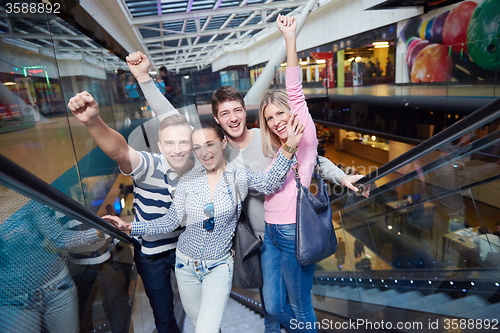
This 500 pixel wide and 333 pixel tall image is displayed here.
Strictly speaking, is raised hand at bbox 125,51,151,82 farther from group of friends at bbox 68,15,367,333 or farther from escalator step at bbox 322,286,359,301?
escalator step at bbox 322,286,359,301

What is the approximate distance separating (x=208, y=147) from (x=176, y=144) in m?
0.19

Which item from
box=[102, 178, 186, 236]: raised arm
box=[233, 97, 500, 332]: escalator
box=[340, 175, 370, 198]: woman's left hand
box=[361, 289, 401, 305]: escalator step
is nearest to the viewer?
box=[102, 178, 186, 236]: raised arm

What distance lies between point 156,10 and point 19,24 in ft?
12.7

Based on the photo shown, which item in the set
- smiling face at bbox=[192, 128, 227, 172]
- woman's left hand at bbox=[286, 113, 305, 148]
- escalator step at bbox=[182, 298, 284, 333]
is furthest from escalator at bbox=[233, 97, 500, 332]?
smiling face at bbox=[192, 128, 227, 172]

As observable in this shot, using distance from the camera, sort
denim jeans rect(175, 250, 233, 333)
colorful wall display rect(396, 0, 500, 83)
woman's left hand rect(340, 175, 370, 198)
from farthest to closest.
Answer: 1. colorful wall display rect(396, 0, 500, 83)
2. woman's left hand rect(340, 175, 370, 198)
3. denim jeans rect(175, 250, 233, 333)

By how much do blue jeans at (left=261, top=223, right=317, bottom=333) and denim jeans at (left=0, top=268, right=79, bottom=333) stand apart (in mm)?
942

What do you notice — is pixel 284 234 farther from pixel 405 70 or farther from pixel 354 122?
pixel 405 70

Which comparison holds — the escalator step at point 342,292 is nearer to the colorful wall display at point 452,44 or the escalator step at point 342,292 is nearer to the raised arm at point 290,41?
the raised arm at point 290,41

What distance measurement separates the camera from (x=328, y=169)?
6.23 ft

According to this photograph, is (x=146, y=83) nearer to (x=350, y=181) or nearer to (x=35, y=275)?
(x=35, y=275)

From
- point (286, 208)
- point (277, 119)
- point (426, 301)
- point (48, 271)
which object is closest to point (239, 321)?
point (426, 301)

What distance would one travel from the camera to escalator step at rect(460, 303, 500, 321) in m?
1.83

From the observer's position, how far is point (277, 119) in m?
1.62

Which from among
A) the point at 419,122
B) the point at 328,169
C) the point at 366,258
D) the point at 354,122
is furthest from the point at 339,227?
the point at 354,122
